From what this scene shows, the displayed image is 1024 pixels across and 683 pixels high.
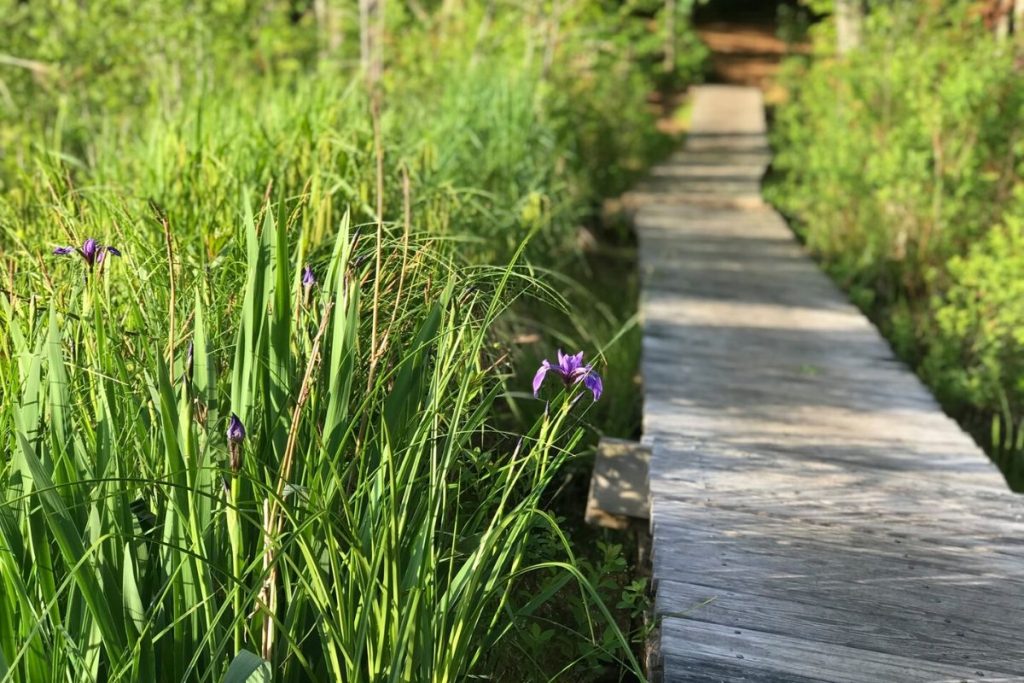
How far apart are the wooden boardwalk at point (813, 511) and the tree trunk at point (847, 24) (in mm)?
8040

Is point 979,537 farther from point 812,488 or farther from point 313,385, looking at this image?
point 313,385

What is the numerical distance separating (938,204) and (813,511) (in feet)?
11.9

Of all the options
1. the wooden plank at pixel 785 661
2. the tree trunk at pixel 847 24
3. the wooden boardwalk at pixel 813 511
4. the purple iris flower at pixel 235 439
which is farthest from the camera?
the tree trunk at pixel 847 24

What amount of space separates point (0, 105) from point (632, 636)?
5084 mm

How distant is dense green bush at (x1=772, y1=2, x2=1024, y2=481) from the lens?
193 inches

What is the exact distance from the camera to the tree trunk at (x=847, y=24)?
12547 mm

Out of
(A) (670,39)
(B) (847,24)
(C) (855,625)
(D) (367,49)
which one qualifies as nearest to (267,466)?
(C) (855,625)

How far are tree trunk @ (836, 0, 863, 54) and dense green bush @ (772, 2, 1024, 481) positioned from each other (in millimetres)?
4518

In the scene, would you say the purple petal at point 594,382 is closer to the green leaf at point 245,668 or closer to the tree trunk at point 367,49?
the green leaf at point 245,668

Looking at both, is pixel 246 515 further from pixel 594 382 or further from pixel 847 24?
pixel 847 24

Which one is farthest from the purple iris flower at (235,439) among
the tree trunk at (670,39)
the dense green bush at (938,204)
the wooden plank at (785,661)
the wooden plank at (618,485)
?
the tree trunk at (670,39)

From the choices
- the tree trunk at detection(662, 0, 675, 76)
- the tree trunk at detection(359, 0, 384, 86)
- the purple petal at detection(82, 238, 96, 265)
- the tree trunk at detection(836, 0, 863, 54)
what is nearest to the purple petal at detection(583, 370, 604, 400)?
the purple petal at detection(82, 238, 96, 265)

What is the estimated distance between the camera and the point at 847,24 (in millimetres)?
14430

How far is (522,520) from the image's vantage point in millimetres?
1698
